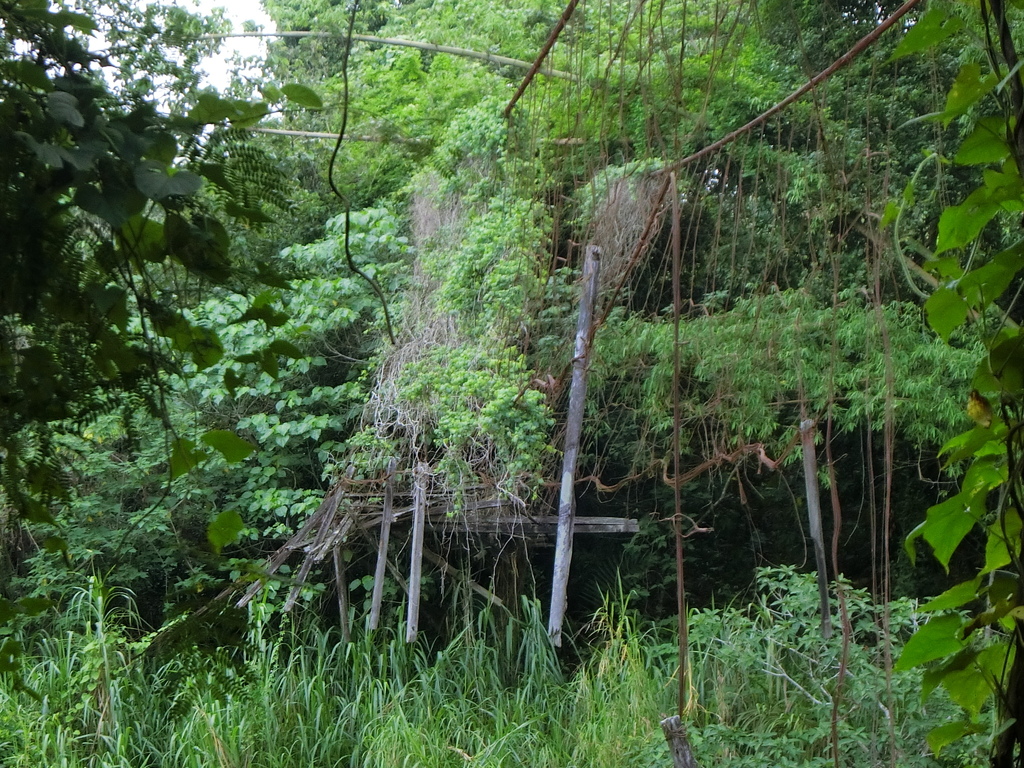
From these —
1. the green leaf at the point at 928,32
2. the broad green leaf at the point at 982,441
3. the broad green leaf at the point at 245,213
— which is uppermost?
the green leaf at the point at 928,32

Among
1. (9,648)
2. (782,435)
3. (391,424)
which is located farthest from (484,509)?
(9,648)

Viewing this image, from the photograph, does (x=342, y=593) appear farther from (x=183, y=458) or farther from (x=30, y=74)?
(x=30, y=74)

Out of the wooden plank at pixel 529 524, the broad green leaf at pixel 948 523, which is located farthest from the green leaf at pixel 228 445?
the wooden plank at pixel 529 524

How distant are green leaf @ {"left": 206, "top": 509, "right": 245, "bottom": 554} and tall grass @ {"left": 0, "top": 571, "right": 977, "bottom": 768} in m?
2.07

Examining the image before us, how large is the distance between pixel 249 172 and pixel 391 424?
148 inches

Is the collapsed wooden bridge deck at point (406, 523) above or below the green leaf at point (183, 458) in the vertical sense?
below

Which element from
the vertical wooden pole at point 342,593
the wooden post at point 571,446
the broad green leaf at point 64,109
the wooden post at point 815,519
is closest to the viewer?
the broad green leaf at point 64,109

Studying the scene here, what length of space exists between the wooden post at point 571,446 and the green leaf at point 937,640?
3322 millimetres

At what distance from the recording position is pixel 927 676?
1.96 ft

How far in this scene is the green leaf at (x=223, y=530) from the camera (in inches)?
27.6

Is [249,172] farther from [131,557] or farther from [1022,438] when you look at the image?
[131,557]

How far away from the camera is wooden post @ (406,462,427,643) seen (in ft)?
13.9

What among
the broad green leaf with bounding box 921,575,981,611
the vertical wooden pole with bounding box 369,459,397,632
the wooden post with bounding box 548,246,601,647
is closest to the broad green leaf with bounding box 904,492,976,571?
the broad green leaf with bounding box 921,575,981,611

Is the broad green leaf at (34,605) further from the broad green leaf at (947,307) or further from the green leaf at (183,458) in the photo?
the broad green leaf at (947,307)
